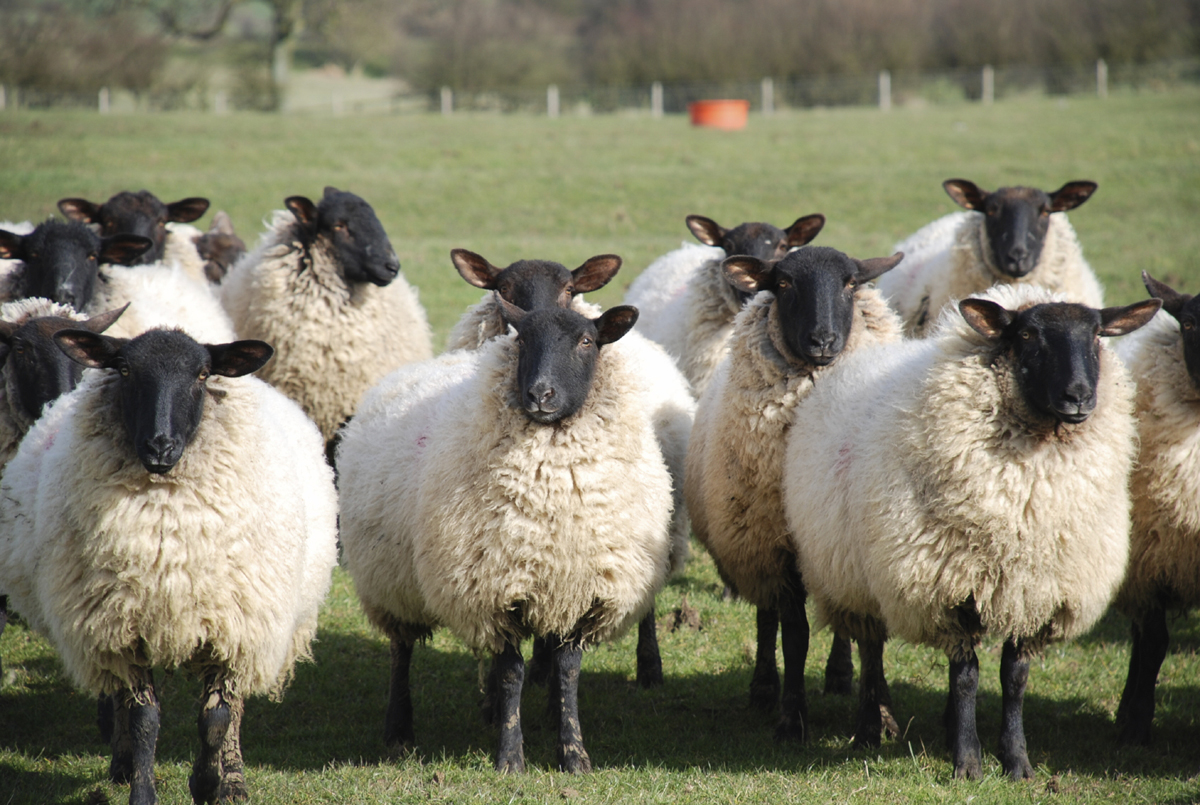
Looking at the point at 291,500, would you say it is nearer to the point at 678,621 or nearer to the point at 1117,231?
the point at 678,621

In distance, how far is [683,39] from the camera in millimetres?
39531

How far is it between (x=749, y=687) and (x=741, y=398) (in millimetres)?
1767

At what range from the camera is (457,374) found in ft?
19.0

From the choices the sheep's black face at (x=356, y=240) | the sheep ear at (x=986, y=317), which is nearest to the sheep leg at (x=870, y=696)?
the sheep ear at (x=986, y=317)

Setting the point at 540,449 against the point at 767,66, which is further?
the point at 767,66

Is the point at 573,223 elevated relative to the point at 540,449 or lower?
elevated

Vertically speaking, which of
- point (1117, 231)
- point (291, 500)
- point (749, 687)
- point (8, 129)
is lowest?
point (749, 687)

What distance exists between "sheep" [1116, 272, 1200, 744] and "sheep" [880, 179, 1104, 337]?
9.46 feet

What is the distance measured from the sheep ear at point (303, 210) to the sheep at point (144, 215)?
1.25 m

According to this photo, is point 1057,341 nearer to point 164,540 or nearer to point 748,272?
point 748,272

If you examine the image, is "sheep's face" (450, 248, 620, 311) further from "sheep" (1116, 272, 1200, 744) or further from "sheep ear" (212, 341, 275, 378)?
"sheep" (1116, 272, 1200, 744)

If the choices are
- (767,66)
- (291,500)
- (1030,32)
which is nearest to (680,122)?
(767,66)

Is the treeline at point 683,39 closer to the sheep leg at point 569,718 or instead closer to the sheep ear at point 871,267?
the sheep ear at point 871,267

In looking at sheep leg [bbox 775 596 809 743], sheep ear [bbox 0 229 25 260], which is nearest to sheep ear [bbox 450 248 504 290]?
sheep leg [bbox 775 596 809 743]
